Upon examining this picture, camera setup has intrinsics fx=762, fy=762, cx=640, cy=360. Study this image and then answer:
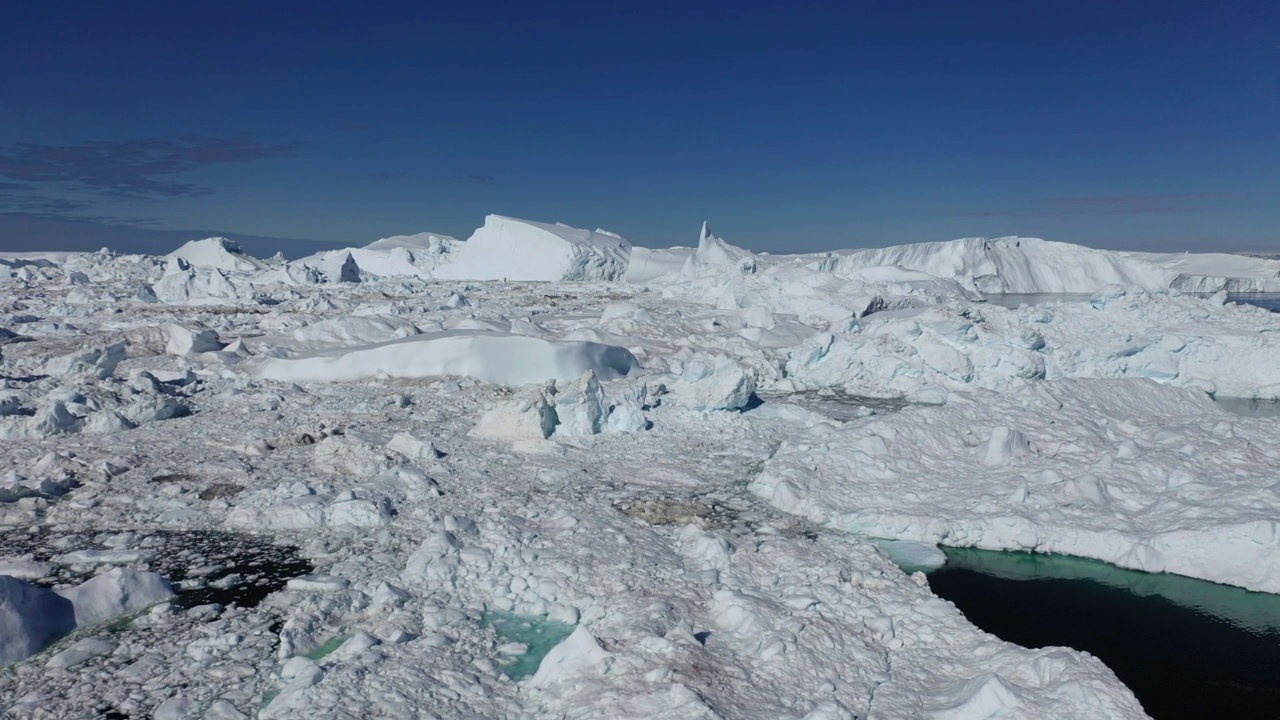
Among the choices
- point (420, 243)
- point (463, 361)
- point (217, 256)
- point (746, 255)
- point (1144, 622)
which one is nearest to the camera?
point (1144, 622)

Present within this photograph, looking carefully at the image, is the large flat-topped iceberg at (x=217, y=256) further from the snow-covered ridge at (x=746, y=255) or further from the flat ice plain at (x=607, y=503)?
the flat ice plain at (x=607, y=503)

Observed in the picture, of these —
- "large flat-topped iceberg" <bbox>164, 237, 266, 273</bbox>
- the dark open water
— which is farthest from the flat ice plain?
"large flat-topped iceberg" <bbox>164, 237, 266, 273</bbox>

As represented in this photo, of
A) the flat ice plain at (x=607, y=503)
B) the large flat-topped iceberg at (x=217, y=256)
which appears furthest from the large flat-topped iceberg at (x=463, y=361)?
the large flat-topped iceberg at (x=217, y=256)

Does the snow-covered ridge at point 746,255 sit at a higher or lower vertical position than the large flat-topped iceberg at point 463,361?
higher

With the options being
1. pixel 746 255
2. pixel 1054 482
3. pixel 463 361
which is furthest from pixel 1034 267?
pixel 1054 482

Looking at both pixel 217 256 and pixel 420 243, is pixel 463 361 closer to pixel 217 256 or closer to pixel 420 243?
pixel 217 256

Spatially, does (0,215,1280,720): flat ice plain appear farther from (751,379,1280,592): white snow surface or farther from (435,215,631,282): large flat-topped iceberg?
(435,215,631,282): large flat-topped iceberg

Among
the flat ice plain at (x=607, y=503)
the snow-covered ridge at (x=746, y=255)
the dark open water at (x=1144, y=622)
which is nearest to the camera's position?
the flat ice plain at (x=607, y=503)
